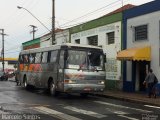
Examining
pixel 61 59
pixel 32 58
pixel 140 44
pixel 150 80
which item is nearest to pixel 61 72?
pixel 61 59

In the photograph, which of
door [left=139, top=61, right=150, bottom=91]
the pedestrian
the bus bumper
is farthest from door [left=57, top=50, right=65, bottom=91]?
door [left=139, top=61, right=150, bottom=91]

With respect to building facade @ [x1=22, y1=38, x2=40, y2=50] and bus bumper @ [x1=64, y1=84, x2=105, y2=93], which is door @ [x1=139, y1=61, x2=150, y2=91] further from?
building facade @ [x1=22, y1=38, x2=40, y2=50]

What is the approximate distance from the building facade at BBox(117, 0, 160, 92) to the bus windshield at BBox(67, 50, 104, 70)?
2.76m

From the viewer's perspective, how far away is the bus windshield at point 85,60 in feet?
67.8

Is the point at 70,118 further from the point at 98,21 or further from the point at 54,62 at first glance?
the point at 98,21

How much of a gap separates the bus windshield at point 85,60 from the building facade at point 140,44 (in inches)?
109

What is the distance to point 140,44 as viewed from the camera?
80.0 ft

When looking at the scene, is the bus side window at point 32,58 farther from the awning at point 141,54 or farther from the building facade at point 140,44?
the awning at point 141,54

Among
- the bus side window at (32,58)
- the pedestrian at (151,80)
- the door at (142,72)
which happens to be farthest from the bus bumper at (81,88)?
the bus side window at (32,58)

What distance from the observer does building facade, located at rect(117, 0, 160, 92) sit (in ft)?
75.1

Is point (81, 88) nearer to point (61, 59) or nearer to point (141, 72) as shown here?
point (61, 59)

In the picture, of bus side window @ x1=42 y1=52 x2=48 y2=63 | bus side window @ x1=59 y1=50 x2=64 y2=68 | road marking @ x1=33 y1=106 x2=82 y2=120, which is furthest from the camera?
bus side window @ x1=42 y1=52 x2=48 y2=63

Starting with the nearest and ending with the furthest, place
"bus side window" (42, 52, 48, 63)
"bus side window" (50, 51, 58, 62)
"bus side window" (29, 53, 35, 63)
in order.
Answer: "bus side window" (50, 51, 58, 62), "bus side window" (42, 52, 48, 63), "bus side window" (29, 53, 35, 63)

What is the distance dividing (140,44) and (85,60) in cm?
505
